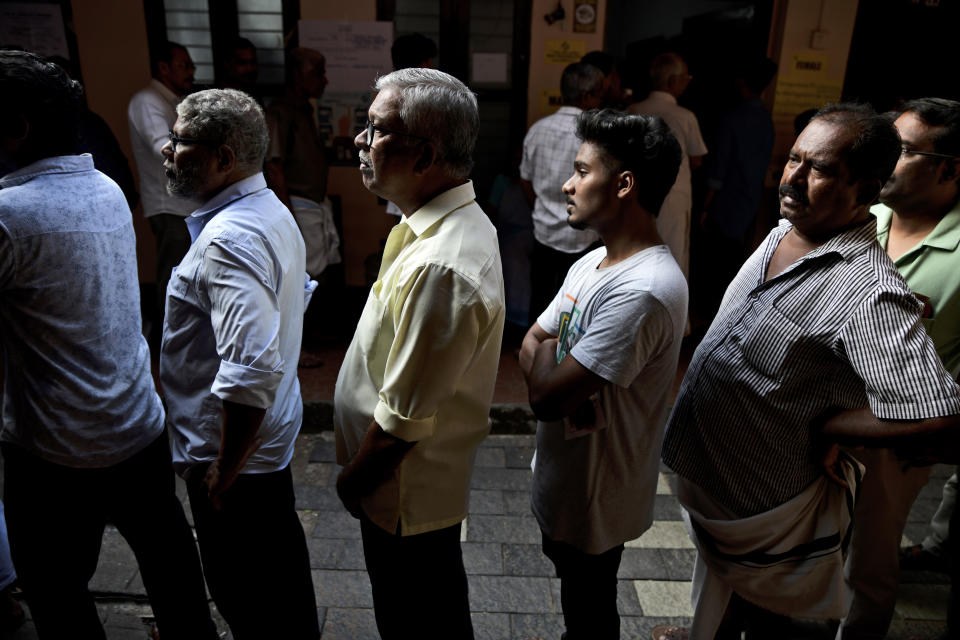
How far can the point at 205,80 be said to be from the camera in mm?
5250

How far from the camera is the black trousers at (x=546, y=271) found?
4.64 meters

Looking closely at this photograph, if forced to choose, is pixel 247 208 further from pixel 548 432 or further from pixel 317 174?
pixel 317 174

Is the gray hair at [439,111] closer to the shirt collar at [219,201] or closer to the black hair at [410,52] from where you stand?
the shirt collar at [219,201]

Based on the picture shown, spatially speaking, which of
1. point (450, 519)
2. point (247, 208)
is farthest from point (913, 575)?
point (247, 208)

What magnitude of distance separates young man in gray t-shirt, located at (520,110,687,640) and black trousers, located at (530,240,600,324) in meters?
2.52

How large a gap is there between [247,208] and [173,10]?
4.11 metres

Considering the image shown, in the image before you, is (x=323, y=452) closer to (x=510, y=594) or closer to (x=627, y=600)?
(x=510, y=594)

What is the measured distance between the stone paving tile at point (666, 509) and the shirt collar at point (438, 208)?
2250mm

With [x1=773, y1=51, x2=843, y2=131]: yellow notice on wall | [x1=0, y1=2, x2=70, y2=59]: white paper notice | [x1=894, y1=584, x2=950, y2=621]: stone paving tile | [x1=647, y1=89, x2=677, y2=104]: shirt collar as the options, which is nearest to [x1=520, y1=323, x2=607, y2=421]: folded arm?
[x1=894, y1=584, x2=950, y2=621]: stone paving tile

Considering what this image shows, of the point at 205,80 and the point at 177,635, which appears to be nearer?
the point at 177,635

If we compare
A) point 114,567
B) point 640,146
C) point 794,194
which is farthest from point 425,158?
point 114,567

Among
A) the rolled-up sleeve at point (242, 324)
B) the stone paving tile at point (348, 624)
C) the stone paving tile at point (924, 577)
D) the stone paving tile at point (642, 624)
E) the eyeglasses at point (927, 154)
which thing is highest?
the eyeglasses at point (927, 154)

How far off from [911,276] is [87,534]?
2.80m

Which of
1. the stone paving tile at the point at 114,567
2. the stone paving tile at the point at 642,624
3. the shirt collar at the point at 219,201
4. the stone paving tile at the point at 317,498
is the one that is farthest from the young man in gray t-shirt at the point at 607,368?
the stone paving tile at the point at 114,567
